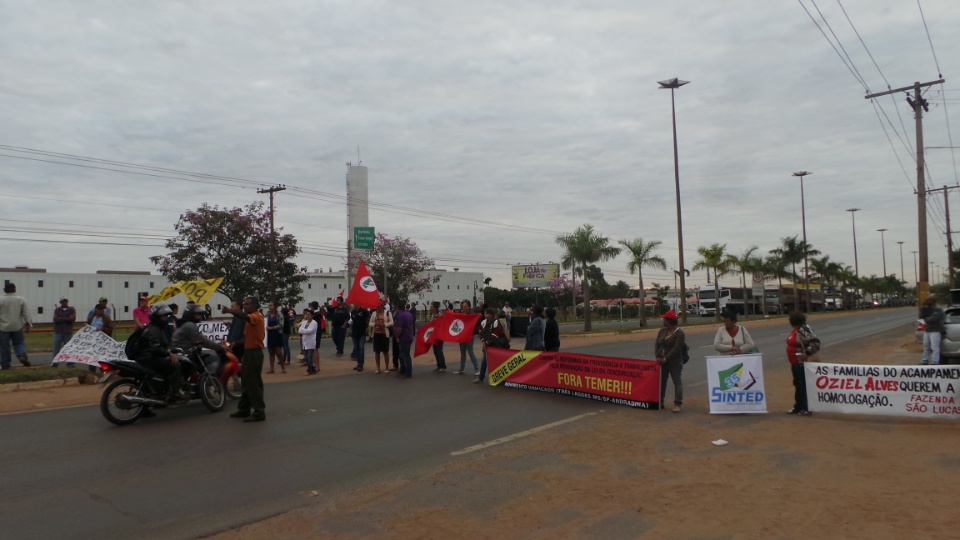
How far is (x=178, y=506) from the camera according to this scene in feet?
20.1

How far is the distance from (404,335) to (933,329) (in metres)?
11.8

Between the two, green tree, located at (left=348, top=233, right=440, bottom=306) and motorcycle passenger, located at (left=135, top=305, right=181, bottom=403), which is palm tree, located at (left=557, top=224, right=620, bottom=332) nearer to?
green tree, located at (left=348, top=233, right=440, bottom=306)

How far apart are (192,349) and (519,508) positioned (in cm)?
698

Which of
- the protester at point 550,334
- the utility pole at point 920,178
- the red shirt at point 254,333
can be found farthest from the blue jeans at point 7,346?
the utility pole at point 920,178

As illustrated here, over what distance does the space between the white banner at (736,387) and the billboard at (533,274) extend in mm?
86667

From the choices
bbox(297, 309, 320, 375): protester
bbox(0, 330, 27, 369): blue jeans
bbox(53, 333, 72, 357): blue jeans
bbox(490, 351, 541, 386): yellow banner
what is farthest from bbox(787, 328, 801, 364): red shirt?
bbox(53, 333, 72, 357): blue jeans

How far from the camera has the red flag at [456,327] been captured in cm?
1638

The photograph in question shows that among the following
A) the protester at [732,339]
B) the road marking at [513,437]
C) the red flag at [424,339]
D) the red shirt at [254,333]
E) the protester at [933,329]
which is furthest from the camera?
the red flag at [424,339]

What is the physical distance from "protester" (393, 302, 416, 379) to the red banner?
2.06 metres

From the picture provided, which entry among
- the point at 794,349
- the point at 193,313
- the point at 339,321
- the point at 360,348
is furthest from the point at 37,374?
the point at 794,349

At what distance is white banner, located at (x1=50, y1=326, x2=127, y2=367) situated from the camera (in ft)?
42.2

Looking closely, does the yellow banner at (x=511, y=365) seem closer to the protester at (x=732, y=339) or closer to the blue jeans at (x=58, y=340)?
the protester at (x=732, y=339)

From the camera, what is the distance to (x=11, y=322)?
47.8 feet

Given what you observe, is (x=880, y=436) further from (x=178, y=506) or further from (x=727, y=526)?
(x=178, y=506)
